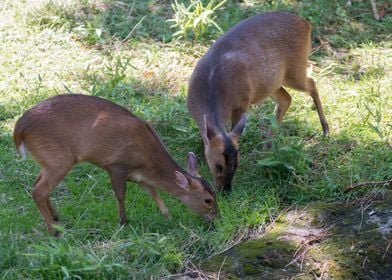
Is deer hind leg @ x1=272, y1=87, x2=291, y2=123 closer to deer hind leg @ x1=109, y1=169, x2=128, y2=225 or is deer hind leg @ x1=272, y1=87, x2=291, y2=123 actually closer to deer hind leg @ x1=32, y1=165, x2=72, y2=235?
deer hind leg @ x1=109, y1=169, x2=128, y2=225

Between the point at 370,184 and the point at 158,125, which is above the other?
the point at 370,184

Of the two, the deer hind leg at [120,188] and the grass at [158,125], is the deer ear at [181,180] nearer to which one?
the grass at [158,125]

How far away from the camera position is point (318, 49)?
27.8ft

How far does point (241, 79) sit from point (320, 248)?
196 cm

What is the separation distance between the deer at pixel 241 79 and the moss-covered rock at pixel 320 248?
79cm

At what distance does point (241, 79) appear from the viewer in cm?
683

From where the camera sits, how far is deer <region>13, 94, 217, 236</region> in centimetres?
556

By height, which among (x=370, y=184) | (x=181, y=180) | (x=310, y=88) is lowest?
(x=310, y=88)

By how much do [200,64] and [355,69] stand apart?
1.96 metres

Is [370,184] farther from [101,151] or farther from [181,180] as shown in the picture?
[101,151]

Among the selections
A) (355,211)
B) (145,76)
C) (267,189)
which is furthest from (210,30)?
(355,211)

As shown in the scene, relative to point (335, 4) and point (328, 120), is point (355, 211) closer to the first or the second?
point (328, 120)

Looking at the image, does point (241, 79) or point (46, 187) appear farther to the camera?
point (241, 79)

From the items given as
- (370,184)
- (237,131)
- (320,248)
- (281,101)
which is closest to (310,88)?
(281,101)
